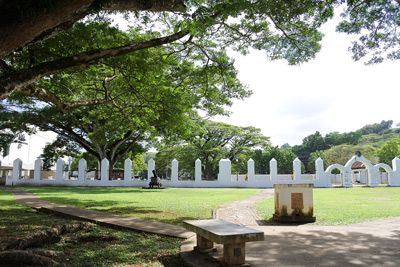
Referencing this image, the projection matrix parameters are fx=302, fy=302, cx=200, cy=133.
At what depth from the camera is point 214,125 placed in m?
39.1

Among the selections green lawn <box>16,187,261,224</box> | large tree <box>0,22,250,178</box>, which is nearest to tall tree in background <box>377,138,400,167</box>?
green lawn <box>16,187,261,224</box>

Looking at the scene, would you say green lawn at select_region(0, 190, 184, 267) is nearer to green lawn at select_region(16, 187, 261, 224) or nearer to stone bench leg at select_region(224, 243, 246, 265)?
stone bench leg at select_region(224, 243, 246, 265)

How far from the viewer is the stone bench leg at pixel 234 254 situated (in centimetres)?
338

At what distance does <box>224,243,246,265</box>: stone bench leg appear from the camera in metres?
3.38

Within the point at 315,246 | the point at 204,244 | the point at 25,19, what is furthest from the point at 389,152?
the point at 25,19

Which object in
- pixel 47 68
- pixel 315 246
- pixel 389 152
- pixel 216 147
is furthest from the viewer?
pixel 389 152

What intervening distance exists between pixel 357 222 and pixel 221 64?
21.1 ft

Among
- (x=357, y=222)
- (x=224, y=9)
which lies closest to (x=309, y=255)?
(x=357, y=222)

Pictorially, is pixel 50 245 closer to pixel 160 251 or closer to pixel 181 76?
pixel 160 251

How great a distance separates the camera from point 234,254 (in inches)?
133

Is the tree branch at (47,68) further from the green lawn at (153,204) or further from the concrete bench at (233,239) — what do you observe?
the green lawn at (153,204)

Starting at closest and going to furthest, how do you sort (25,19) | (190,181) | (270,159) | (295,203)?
(25,19)
(295,203)
(190,181)
(270,159)

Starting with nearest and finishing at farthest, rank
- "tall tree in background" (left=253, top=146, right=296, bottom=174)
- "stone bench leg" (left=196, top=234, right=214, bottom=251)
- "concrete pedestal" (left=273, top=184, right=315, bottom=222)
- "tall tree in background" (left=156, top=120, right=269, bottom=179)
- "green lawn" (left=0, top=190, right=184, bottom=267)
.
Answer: "green lawn" (left=0, top=190, right=184, bottom=267) → "stone bench leg" (left=196, top=234, right=214, bottom=251) → "concrete pedestal" (left=273, top=184, right=315, bottom=222) → "tall tree in background" (left=156, top=120, right=269, bottom=179) → "tall tree in background" (left=253, top=146, right=296, bottom=174)

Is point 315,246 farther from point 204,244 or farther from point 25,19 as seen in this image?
point 25,19
